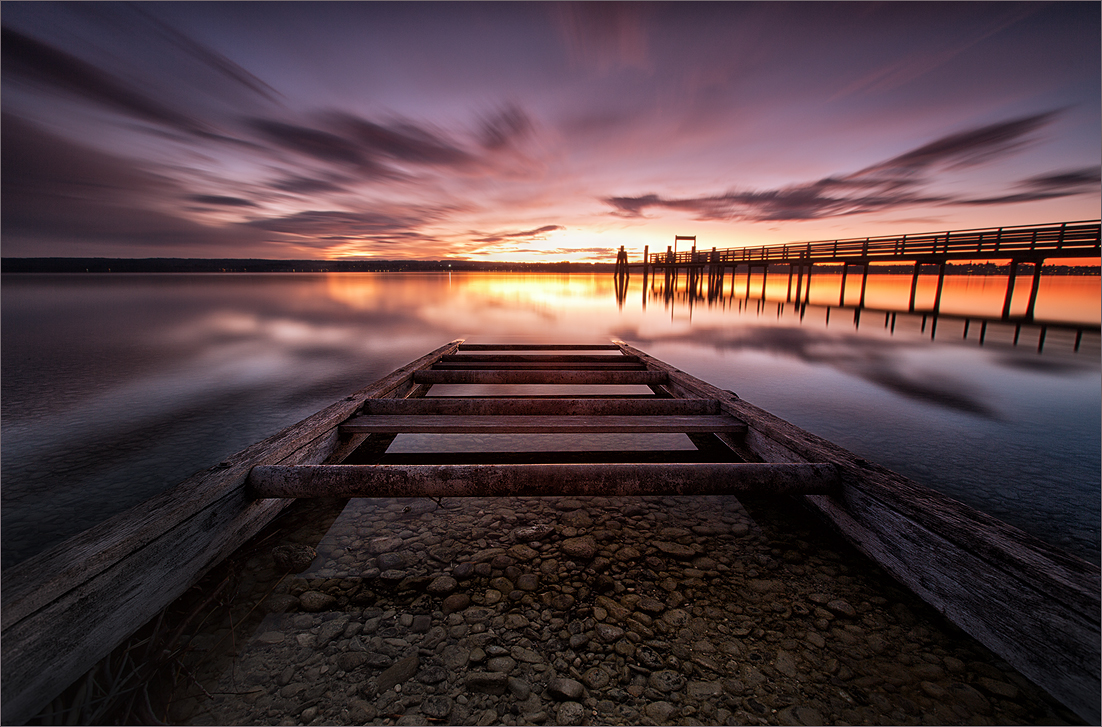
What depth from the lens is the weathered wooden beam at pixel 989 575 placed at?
1659 millimetres

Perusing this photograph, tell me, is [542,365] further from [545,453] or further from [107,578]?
[107,578]

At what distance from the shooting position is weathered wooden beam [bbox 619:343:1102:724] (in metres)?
1.66

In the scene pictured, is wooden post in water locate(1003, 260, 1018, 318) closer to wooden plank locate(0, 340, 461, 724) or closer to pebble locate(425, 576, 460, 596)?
pebble locate(425, 576, 460, 596)

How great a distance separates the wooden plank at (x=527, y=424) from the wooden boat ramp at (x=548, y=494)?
0.02 meters

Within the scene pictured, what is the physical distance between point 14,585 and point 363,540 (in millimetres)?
1859

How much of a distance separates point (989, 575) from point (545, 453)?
343 cm

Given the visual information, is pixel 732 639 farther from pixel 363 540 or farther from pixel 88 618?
pixel 88 618

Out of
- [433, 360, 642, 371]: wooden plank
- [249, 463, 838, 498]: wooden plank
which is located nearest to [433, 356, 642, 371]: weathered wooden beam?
[433, 360, 642, 371]: wooden plank

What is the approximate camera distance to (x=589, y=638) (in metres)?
2.36

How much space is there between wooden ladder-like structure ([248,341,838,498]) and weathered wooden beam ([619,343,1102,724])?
35cm

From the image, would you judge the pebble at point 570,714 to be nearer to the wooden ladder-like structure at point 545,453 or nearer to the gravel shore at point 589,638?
the gravel shore at point 589,638

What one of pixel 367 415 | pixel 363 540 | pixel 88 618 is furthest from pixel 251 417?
pixel 88 618

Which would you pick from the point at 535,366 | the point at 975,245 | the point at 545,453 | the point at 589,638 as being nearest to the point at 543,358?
Result: the point at 535,366

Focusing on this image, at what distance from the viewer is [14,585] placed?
1.65 meters
